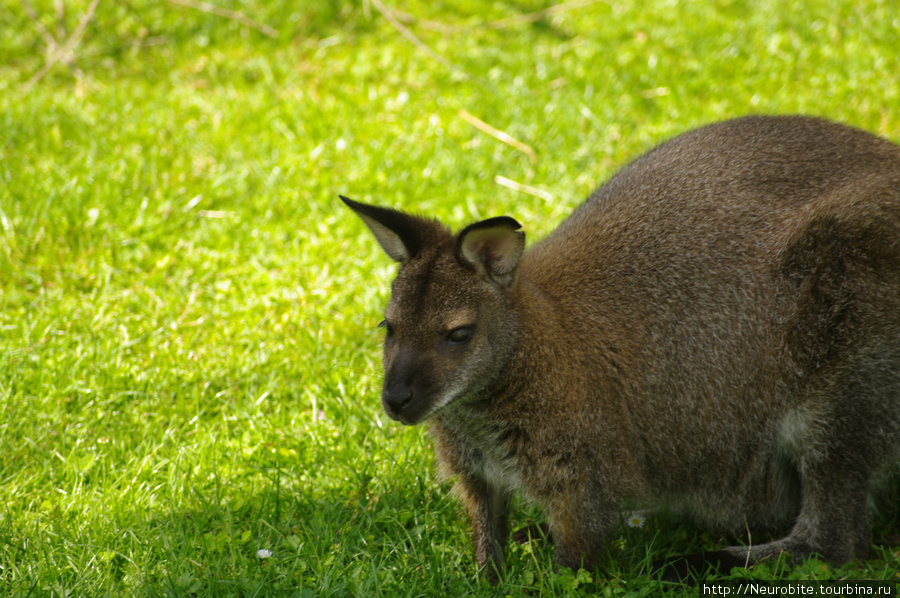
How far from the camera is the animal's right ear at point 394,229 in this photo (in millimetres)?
3418

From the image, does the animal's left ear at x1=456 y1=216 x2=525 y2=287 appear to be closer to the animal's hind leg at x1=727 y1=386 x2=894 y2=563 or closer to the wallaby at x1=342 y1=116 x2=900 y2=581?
the wallaby at x1=342 y1=116 x2=900 y2=581

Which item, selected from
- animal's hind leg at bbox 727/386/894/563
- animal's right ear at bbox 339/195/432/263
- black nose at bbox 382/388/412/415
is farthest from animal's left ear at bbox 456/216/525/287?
animal's hind leg at bbox 727/386/894/563

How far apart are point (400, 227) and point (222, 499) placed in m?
1.60

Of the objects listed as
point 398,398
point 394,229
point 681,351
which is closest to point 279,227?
point 394,229

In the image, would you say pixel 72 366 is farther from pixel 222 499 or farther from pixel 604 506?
pixel 604 506

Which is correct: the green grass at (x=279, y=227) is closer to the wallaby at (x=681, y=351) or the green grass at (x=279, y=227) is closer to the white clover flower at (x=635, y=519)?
the white clover flower at (x=635, y=519)

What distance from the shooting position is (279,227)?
6.05 meters

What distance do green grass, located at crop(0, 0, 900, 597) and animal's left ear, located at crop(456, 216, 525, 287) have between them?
1.23 metres

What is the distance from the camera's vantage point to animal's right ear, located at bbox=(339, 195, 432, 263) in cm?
342

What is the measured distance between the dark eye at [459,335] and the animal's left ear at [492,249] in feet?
0.79

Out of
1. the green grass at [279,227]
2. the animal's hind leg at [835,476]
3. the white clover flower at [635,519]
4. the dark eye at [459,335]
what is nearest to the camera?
the dark eye at [459,335]

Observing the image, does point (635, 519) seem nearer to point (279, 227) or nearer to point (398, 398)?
point (398, 398)

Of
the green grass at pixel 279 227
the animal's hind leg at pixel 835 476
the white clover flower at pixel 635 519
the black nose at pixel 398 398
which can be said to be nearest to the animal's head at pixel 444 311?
the black nose at pixel 398 398

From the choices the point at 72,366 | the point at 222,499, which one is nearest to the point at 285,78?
the point at 72,366
